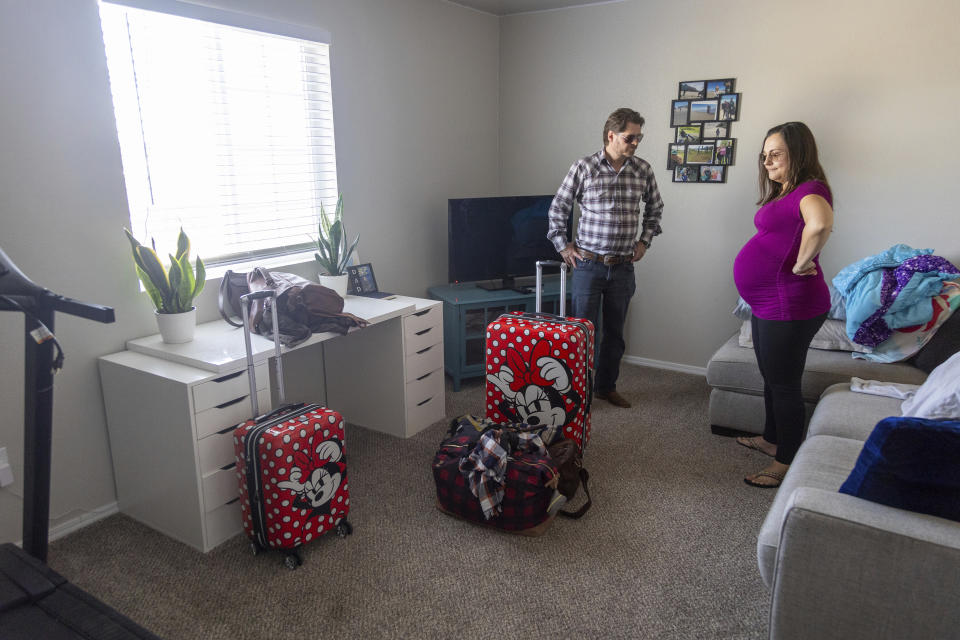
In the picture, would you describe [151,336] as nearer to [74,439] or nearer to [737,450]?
[74,439]

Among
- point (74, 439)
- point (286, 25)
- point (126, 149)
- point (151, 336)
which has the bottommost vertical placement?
point (74, 439)

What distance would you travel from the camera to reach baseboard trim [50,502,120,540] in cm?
233

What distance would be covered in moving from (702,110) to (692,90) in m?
0.13

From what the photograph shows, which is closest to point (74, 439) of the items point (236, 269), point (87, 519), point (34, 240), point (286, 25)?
point (87, 519)

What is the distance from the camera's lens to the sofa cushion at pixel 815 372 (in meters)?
2.83

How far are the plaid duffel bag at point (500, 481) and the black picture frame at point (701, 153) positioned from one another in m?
2.13

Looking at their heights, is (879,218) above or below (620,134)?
below

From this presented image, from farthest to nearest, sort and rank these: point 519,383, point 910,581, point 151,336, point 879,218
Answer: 1. point 879,218
2. point 519,383
3. point 151,336
4. point 910,581

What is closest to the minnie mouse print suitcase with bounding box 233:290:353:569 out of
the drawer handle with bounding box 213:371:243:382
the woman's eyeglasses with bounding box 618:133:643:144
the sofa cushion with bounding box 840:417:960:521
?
the drawer handle with bounding box 213:371:243:382

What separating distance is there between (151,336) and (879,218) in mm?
3535

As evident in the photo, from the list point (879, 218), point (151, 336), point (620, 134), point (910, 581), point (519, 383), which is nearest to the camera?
point (910, 581)

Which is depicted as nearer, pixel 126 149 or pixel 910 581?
pixel 910 581

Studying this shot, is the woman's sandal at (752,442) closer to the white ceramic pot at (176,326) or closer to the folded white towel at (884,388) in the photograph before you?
the folded white towel at (884,388)

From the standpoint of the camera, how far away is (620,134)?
3088 mm
